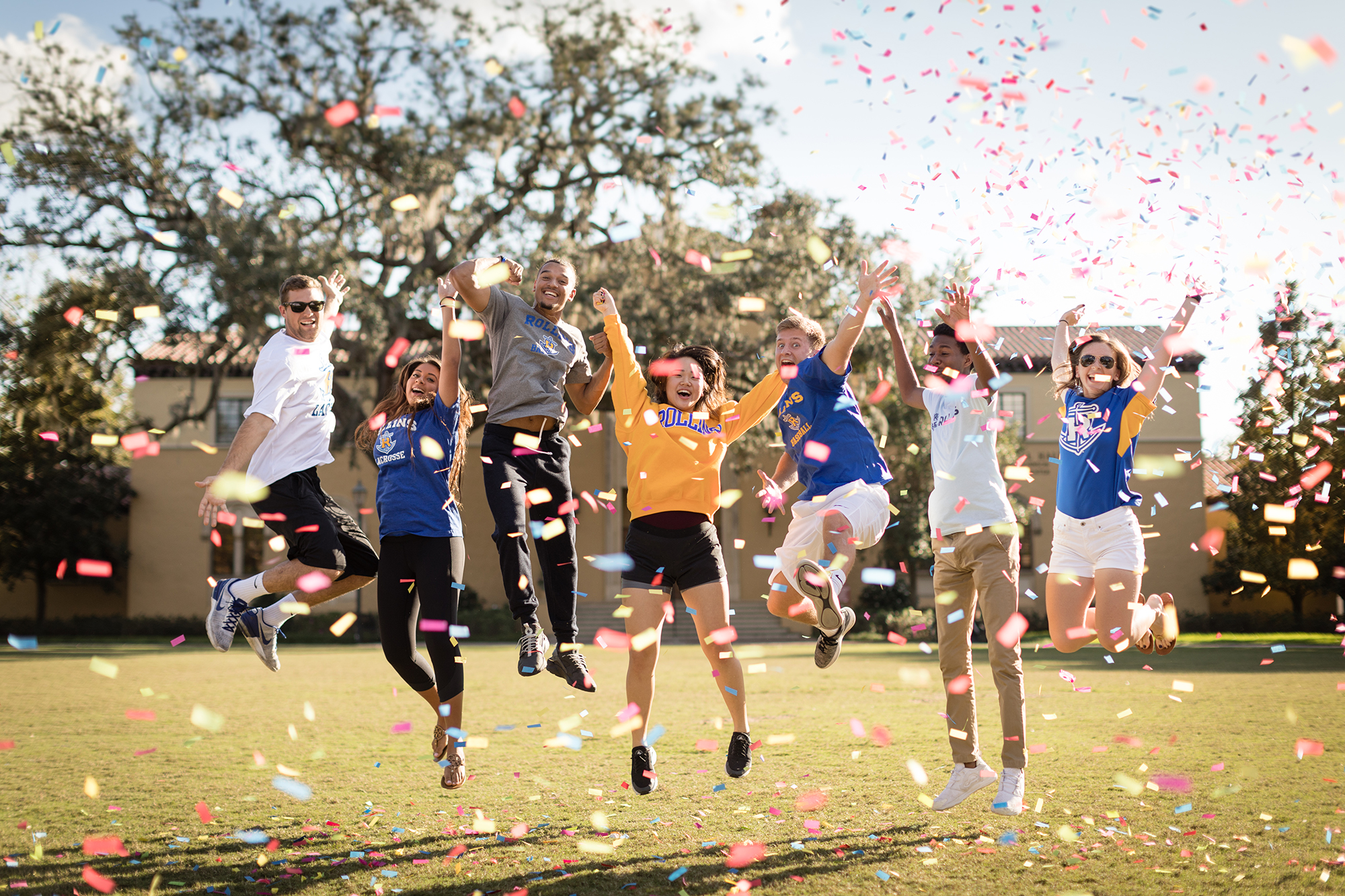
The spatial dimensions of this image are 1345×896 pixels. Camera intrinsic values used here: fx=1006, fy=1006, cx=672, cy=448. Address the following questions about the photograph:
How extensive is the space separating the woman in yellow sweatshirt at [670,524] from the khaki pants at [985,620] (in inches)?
44.8

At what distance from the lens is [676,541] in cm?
491

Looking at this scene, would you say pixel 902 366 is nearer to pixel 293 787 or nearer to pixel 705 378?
pixel 705 378

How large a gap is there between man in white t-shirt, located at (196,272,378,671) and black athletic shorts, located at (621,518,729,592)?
139 cm

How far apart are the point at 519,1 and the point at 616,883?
68.2 ft

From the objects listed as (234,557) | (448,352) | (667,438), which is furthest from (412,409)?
(234,557)

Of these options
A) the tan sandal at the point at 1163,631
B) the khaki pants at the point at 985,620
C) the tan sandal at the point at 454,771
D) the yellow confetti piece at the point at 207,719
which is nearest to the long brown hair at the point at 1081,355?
the khaki pants at the point at 985,620

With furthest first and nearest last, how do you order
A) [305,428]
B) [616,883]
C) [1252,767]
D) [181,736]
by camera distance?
[181,736] < [1252,767] < [305,428] < [616,883]

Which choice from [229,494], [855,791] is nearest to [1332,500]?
[855,791]

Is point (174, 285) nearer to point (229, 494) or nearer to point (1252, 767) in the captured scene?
point (229, 494)

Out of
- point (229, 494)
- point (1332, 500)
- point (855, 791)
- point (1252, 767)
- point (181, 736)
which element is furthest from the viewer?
point (1332, 500)

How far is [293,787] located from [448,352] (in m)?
3.17

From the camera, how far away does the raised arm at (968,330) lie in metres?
5.21

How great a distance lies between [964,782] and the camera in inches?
203

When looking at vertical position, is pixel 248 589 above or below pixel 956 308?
below
